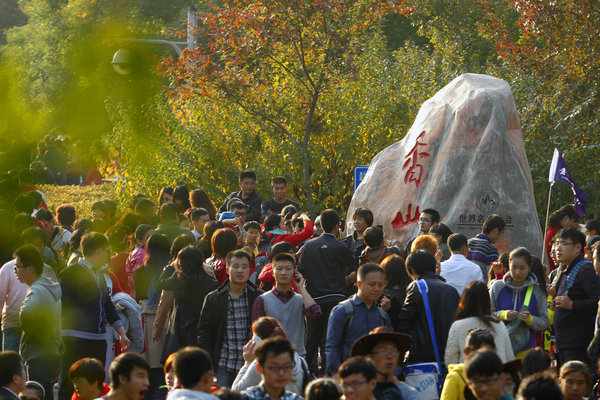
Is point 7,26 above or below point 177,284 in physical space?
above

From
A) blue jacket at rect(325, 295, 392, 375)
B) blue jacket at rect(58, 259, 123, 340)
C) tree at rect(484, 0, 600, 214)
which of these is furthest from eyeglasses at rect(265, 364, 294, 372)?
tree at rect(484, 0, 600, 214)

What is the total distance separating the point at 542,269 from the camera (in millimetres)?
7965

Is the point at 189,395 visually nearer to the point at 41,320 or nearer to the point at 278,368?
the point at 278,368

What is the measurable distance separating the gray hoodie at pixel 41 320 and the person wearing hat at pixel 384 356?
305cm

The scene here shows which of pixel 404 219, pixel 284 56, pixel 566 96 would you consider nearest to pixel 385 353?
pixel 404 219

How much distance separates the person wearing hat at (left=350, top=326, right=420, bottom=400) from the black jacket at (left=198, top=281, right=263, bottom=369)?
1.86 metres

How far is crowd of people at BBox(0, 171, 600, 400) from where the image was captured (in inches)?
210

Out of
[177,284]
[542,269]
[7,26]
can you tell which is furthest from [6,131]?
[542,269]

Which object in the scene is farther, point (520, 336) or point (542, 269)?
point (542, 269)

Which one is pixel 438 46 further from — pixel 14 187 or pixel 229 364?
pixel 14 187

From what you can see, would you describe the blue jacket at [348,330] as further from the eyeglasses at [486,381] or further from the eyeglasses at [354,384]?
the eyeglasses at [486,381]

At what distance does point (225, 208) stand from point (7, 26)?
1065 centimetres

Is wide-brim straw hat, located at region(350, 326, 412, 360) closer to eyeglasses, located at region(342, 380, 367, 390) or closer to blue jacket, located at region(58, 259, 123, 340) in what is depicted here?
eyeglasses, located at region(342, 380, 367, 390)

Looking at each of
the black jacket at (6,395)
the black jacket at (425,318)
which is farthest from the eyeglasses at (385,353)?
the black jacket at (6,395)
